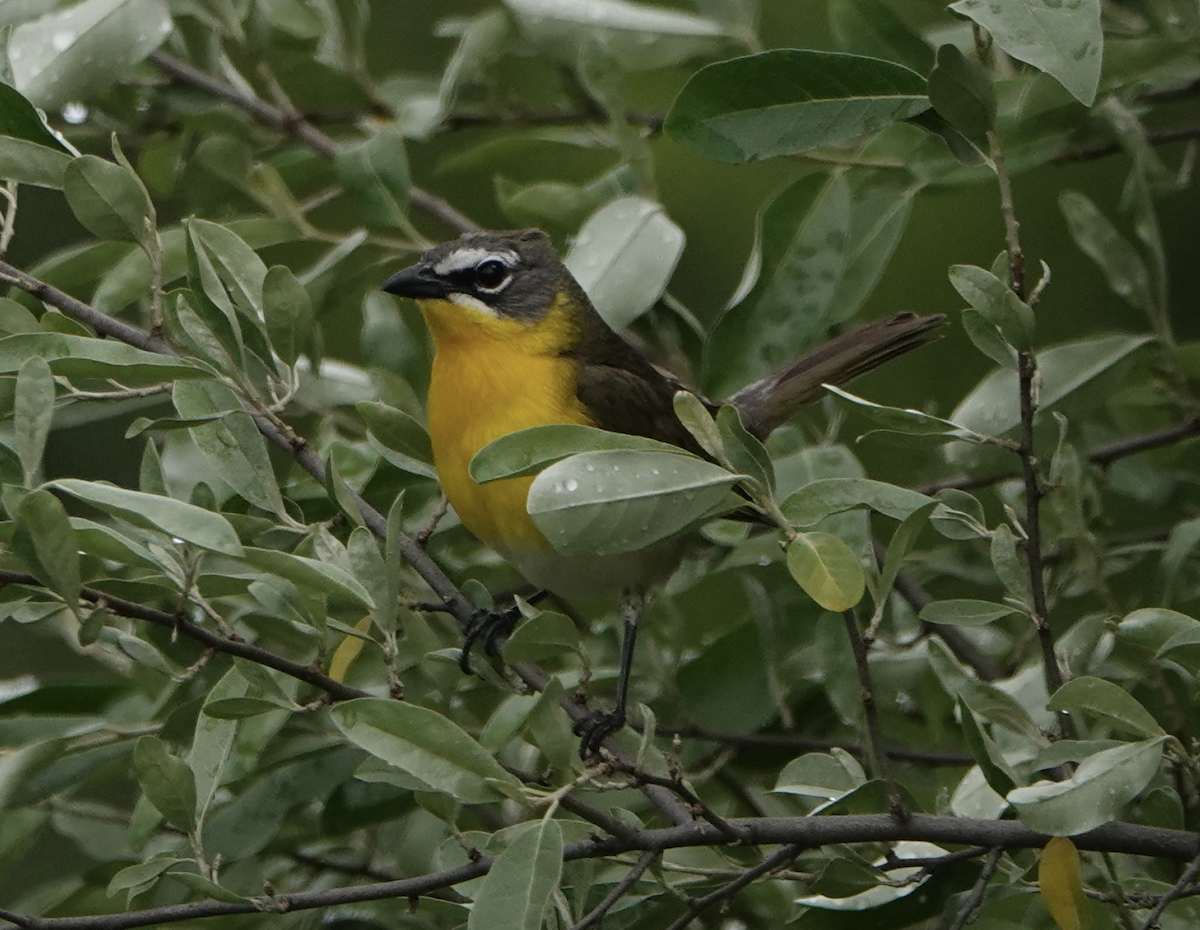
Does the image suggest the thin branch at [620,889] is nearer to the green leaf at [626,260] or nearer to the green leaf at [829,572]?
the green leaf at [829,572]

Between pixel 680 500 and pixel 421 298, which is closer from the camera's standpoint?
pixel 680 500

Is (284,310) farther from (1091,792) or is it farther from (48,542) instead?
(1091,792)

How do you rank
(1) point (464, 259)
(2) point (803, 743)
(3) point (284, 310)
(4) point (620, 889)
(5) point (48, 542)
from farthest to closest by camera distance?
(1) point (464, 259) → (2) point (803, 743) → (3) point (284, 310) → (4) point (620, 889) → (5) point (48, 542)

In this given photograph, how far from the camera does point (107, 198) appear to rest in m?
2.28

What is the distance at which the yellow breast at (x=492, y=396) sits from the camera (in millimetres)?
3043

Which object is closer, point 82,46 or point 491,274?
point 82,46

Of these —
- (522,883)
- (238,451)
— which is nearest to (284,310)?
(238,451)

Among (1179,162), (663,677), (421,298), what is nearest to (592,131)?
(421,298)

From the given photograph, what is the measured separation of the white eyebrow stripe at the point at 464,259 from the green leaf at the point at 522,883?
169 cm

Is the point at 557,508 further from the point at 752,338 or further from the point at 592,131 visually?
the point at 592,131

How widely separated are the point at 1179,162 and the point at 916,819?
11.3 feet

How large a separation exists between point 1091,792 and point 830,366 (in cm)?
193

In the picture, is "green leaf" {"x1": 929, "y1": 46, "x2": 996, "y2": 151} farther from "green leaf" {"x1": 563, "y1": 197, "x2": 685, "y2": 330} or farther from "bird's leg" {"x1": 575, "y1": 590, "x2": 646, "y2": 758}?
"bird's leg" {"x1": 575, "y1": 590, "x2": 646, "y2": 758}

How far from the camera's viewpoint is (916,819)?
1.99m
